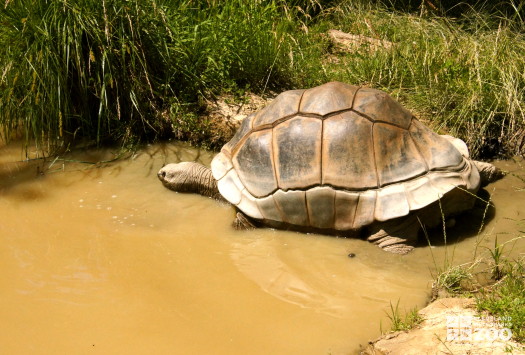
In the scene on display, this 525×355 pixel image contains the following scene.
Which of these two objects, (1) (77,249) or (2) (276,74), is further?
(2) (276,74)

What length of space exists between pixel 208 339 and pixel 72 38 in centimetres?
341

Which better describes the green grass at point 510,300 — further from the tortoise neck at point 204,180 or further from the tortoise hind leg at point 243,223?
the tortoise neck at point 204,180

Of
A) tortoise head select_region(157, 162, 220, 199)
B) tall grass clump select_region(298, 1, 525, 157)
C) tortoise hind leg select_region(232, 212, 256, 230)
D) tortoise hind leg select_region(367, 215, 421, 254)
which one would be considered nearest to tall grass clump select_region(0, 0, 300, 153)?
tortoise head select_region(157, 162, 220, 199)

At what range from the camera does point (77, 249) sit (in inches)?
199

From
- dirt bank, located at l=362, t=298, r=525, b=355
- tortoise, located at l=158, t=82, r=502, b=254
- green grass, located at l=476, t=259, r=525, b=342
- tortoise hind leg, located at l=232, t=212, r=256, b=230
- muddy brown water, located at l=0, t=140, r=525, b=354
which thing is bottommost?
muddy brown water, located at l=0, t=140, r=525, b=354

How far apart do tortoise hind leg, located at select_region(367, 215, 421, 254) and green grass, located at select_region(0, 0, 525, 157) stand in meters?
1.51

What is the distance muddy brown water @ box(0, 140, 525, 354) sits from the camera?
158 inches

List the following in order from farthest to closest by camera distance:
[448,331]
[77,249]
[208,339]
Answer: [77,249] → [208,339] → [448,331]

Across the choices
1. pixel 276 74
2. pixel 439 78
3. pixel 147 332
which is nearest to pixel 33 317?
pixel 147 332

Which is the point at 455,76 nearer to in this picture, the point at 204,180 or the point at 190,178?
the point at 204,180

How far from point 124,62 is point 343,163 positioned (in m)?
2.62

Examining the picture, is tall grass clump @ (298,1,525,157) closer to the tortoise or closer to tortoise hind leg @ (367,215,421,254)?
the tortoise

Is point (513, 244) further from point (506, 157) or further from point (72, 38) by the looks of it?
point (72, 38)

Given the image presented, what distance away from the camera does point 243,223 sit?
5.30 meters
